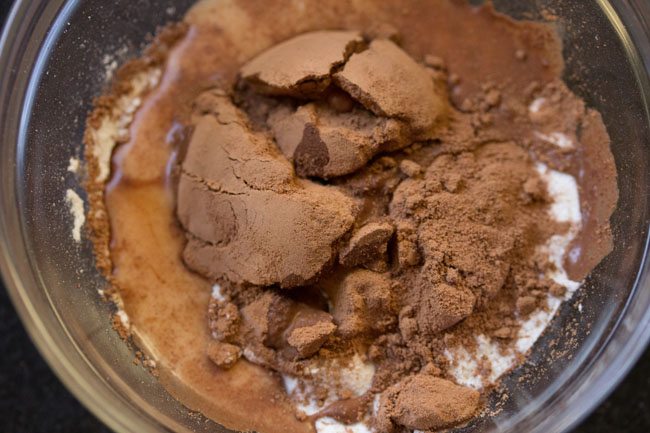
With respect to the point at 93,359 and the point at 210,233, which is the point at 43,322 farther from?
the point at 210,233

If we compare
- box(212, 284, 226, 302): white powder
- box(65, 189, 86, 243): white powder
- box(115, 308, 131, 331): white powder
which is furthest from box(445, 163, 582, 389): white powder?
box(65, 189, 86, 243): white powder

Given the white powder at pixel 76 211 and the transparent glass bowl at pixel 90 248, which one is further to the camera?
the white powder at pixel 76 211

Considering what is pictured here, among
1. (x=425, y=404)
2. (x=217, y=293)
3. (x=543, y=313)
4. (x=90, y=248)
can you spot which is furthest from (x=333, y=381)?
(x=90, y=248)

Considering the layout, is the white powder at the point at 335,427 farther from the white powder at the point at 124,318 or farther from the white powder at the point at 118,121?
the white powder at the point at 118,121

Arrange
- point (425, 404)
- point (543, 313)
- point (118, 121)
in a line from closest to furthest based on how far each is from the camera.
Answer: point (425, 404)
point (543, 313)
point (118, 121)

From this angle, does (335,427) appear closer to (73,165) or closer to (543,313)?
(543,313)

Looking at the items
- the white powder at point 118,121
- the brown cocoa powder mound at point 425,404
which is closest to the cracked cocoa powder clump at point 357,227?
the brown cocoa powder mound at point 425,404
